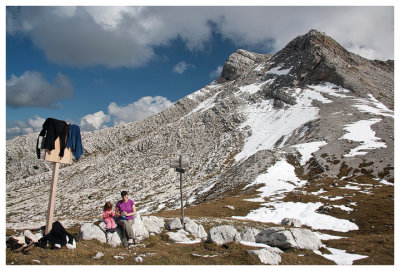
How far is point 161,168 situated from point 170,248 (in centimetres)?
11310

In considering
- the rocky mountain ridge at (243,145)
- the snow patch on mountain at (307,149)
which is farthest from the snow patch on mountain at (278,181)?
the snow patch on mountain at (307,149)

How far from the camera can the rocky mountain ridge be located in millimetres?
73000

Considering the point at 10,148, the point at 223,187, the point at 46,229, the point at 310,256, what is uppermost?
the point at 10,148

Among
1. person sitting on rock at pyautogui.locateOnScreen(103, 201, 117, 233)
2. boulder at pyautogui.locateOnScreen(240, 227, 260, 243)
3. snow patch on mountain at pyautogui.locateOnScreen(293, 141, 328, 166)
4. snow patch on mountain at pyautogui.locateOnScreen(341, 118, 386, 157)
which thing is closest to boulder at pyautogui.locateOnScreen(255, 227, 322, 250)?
boulder at pyautogui.locateOnScreen(240, 227, 260, 243)

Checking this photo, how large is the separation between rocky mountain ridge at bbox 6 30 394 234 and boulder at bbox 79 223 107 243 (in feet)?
164

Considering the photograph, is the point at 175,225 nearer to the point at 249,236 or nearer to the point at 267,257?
the point at 249,236

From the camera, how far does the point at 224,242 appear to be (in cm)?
1791

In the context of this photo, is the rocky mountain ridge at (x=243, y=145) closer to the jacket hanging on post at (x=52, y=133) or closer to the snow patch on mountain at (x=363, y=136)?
the snow patch on mountain at (x=363, y=136)

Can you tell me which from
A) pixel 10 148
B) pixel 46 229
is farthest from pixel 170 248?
pixel 10 148

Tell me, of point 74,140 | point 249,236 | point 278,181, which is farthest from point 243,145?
point 74,140

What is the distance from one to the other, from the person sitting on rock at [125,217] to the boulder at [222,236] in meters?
5.84

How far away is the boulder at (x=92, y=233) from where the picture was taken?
54.2 feet

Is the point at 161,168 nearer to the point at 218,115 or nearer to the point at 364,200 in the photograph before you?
the point at 218,115

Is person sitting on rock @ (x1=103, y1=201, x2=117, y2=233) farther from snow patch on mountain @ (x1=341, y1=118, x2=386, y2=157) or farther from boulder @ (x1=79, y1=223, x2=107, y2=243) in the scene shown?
snow patch on mountain @ (x1=341, y1=118, x2=386, y2=157)
